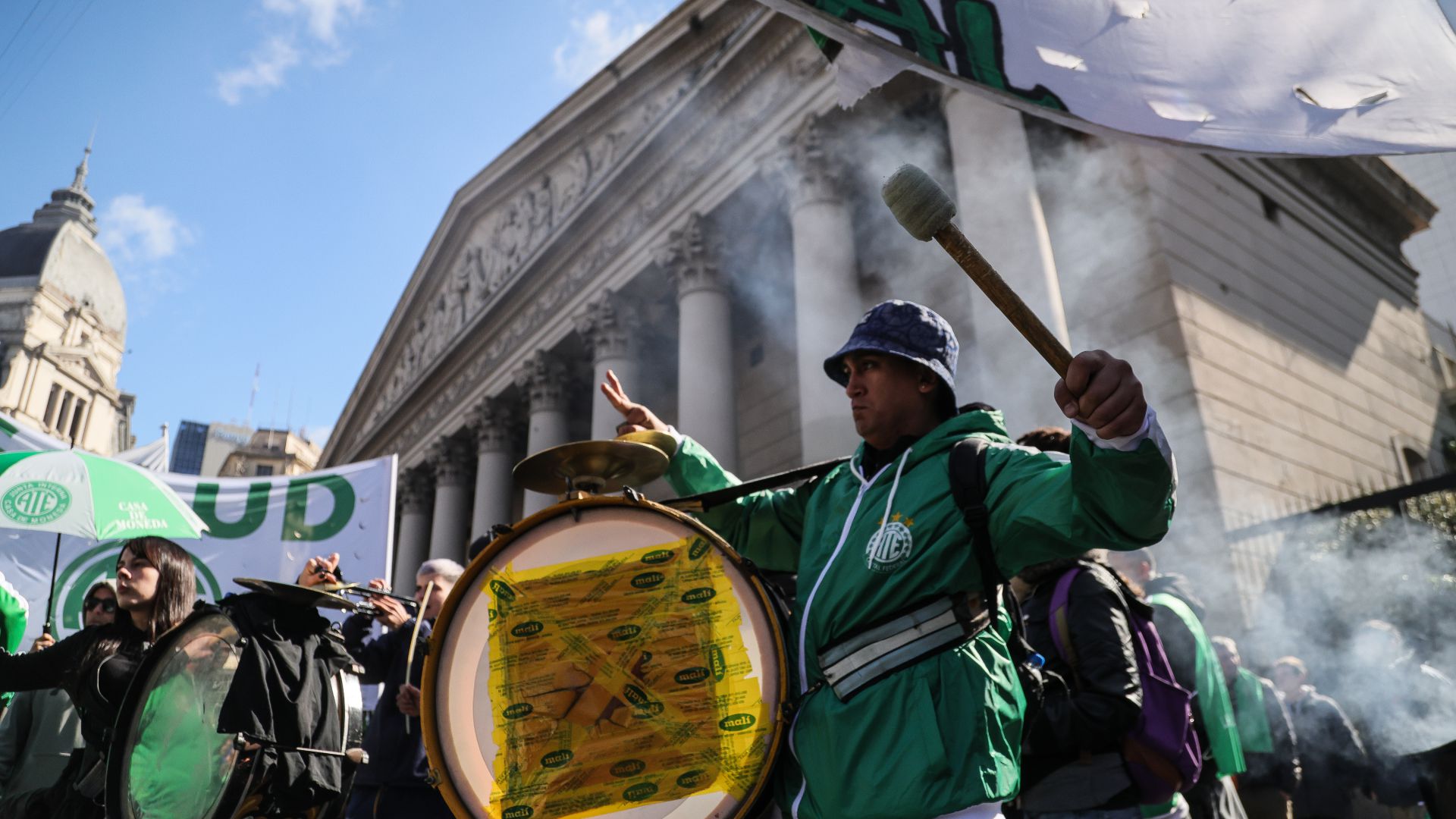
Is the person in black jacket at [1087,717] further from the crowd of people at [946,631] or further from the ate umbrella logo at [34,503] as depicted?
the ate umbrella logo at [34,503]

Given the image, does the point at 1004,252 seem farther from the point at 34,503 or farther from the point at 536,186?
the point at 536,186

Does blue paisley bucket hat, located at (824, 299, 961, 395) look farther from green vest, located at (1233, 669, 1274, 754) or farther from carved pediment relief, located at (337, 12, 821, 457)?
carved pediment relief, located at (337, 12, 821, 457)

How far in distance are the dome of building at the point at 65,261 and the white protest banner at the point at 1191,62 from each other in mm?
65510

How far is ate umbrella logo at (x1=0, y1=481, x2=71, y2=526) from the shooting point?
6.05m

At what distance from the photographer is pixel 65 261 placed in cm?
5975

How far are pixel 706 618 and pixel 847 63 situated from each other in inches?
48.7

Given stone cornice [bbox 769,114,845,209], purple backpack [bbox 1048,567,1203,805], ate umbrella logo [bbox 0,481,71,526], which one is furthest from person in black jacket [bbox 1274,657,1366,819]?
stone cornice [bbox 769,114,845,209]

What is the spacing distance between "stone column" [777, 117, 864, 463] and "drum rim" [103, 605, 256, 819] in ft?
25.4

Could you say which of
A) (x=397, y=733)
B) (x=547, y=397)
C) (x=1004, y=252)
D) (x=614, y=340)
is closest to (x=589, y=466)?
(x=397, y=733)

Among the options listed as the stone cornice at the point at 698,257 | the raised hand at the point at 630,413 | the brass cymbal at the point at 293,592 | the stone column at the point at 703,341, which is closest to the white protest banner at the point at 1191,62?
→ the raised hand at the point at 630,413

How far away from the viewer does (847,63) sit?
82.3 inches

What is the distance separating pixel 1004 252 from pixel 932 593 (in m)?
8.46

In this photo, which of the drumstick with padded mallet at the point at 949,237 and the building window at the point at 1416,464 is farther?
the building window at the point at 1416,464

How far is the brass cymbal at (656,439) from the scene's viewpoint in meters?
2.74
